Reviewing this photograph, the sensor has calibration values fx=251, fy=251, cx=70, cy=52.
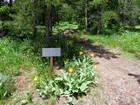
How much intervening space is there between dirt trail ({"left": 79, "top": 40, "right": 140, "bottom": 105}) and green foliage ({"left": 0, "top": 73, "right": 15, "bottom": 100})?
7.58 feet

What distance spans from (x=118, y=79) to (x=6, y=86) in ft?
10.0

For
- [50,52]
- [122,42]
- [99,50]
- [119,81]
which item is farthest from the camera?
[122,42]

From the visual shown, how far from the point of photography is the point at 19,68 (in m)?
7.85

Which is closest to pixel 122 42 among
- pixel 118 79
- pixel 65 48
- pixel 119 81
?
pixel 65 48

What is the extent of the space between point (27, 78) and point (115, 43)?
5.86 meters

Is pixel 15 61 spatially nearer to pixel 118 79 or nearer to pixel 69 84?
pixel 69 84

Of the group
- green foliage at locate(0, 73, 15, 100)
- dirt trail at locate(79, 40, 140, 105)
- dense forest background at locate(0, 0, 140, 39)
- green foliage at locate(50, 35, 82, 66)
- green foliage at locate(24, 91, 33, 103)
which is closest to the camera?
green foliage at locate(24, 91, 33, 103)

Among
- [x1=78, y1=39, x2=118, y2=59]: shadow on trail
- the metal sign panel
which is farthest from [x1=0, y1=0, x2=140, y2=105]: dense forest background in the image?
the metal sign panel

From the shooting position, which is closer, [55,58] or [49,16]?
[55,58]

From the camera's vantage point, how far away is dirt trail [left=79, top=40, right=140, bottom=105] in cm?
617

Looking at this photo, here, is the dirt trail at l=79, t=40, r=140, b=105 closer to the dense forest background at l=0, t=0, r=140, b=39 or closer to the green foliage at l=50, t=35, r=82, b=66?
the green foliage at l=50, t=35, r=82, b=66

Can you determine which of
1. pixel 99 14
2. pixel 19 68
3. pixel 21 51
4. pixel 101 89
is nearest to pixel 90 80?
pixel 101 89

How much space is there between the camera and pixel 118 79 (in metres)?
7.05

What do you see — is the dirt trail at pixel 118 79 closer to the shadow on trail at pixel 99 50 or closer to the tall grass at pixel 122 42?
the shadow on trail at pixel 99 50
